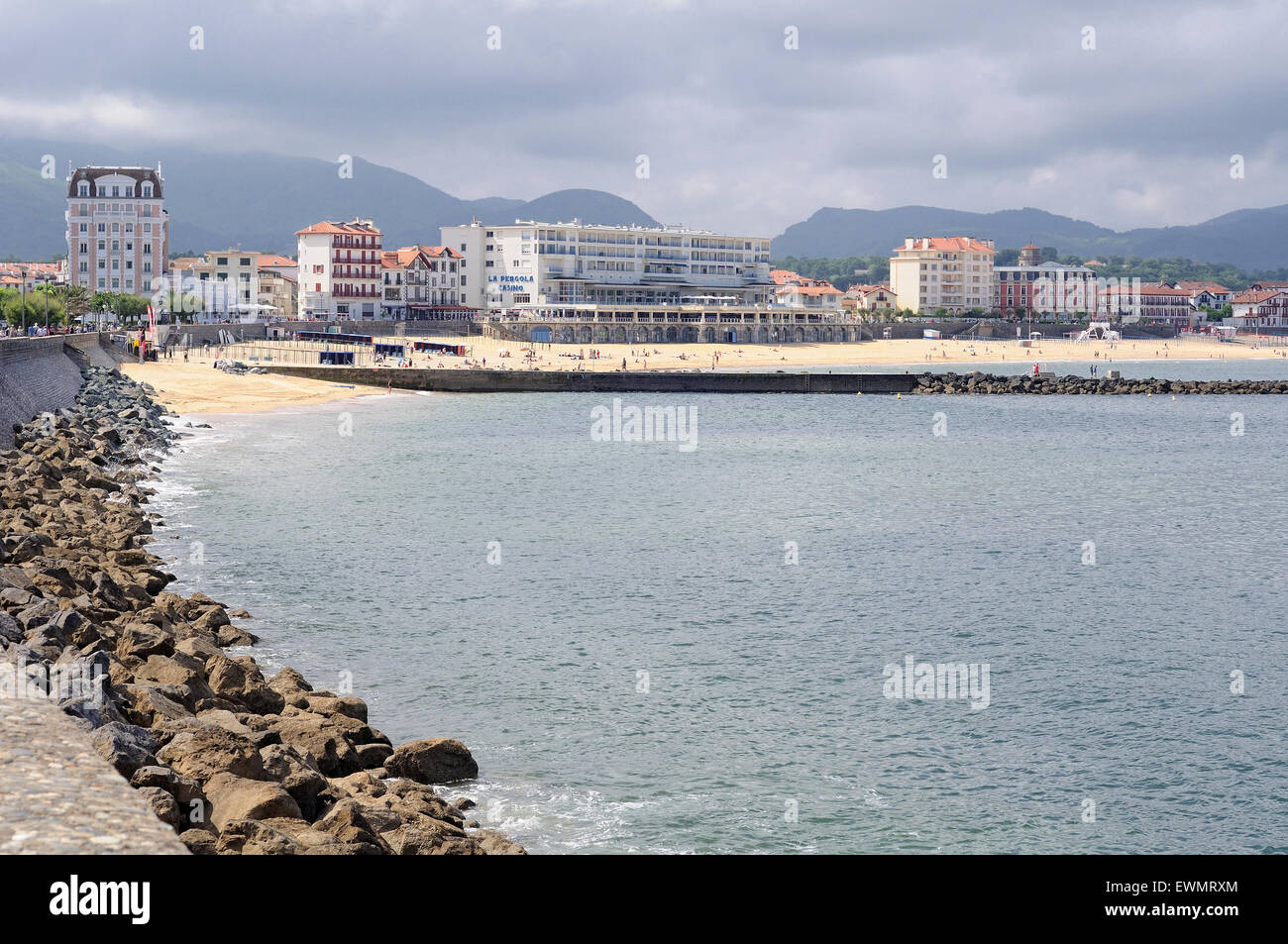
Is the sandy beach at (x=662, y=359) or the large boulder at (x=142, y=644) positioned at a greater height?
the sandy beach at (x=662, y=359)

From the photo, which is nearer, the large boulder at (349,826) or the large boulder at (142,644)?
the large boulder at (349,826)

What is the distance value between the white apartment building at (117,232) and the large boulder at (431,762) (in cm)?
13994

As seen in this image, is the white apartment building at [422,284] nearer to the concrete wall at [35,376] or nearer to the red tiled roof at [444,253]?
the red tiled roof at [444,253]

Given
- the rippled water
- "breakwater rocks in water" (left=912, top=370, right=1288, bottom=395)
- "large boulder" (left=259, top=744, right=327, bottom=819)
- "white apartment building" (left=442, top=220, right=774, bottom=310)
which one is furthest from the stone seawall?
"white apartment building" (left=442, top=220, right=774, bottom=310)

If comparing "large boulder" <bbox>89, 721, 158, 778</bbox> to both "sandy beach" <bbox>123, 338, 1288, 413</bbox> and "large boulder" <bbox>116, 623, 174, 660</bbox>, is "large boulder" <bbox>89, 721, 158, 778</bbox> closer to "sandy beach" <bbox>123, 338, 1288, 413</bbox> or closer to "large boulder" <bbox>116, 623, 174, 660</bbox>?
"large boulder" <bbox>116, 623, 174, 660</bbox>

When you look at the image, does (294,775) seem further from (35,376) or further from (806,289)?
(806,289)

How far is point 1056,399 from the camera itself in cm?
9925

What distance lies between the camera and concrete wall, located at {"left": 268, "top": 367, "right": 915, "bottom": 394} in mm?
94438

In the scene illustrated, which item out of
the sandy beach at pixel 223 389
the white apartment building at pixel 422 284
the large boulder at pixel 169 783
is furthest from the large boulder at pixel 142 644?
the white apartment building at pixel 422 284

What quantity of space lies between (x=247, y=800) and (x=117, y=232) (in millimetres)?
145916

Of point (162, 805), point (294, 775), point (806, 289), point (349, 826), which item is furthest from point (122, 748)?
point (806, 289)

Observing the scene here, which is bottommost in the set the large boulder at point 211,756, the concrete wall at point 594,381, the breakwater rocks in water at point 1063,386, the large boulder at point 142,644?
the large boulder at point 211,756

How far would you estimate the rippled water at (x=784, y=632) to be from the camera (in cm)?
1599

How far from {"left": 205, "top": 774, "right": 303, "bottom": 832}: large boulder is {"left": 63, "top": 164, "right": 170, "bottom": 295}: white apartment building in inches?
5620
